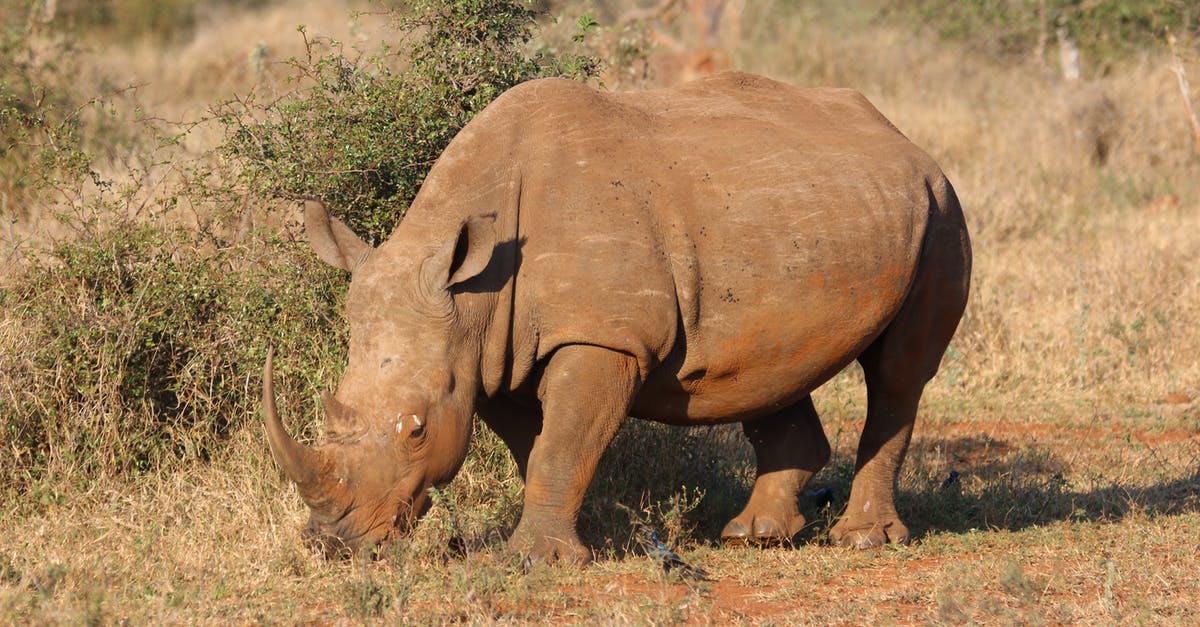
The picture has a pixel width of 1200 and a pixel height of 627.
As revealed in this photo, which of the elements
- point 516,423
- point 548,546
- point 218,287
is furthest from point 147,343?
point 548,546

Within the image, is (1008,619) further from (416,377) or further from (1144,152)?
(1144,152)

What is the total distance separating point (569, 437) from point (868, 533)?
1800mm

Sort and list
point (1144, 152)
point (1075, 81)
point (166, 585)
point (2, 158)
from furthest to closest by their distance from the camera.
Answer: point (1075, 81) → point (1144, 152) → point (2, 158) → point (166, 585)

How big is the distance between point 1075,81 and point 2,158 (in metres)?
11.9

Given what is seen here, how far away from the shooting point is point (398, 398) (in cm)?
541

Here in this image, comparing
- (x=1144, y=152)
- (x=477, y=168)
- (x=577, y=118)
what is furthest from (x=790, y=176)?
(x=1144, y=152)

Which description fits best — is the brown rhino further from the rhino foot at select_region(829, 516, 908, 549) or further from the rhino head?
the rhino foot at select_region(829, 516, 908, 549)

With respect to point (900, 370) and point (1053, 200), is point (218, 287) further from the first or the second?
point (1053, 200)

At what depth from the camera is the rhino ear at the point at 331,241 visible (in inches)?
227

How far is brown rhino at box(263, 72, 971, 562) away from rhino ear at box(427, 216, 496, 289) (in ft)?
0.04

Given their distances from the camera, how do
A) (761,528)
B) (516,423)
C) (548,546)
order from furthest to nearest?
1. (761,528)
2. (516,423)
3. (548,546)

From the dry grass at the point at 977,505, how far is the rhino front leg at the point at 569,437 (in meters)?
0.18

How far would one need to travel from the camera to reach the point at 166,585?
541 cm

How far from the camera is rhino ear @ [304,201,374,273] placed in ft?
18.9
